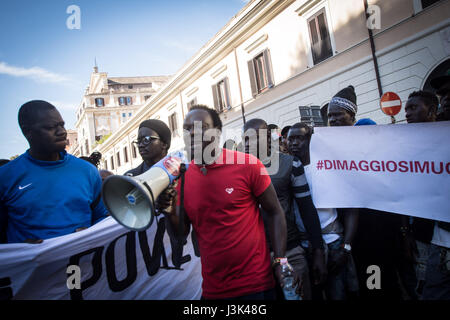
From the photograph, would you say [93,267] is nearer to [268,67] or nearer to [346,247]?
[346,247]

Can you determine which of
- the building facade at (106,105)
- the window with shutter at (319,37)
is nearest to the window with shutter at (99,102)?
the building facade at (106,105)

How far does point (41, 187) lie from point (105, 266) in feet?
2.77

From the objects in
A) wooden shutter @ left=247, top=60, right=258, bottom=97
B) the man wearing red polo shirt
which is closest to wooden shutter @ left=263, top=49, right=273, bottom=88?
wooden shutter @ left=247, top=60, right=258, bottom=97

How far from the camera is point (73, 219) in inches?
86.3

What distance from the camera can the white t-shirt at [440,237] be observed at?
7.23ft

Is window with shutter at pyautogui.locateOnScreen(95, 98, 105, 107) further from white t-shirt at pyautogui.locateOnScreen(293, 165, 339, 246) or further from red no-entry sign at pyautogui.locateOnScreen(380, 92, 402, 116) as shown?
Result: white t-shirt at pyautogui.locateOnScreen(293, 165, 339, 246)

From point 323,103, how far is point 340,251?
9.45 metres

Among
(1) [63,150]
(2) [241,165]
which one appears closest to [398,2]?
(2) [241,165]

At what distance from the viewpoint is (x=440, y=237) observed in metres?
2.25

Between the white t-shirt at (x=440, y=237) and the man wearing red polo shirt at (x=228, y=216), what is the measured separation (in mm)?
1299

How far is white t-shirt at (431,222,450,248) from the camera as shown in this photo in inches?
86.8

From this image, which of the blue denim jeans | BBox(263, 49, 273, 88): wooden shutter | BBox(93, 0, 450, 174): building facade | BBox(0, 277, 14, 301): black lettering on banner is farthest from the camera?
BBox(263, 49, 273, 88): wooden shutter

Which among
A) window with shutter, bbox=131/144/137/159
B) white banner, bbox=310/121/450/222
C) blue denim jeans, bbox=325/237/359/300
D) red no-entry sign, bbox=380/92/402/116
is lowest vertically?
blue denim jeans, bbox=325/237/359/300
